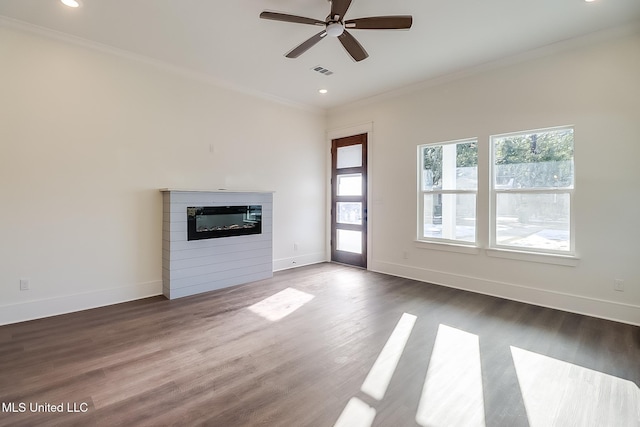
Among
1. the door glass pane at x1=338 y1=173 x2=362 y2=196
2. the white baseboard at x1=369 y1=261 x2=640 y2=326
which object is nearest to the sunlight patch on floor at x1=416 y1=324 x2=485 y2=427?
the white baseboard at x1=369 y1=261 x2=640 y2=326

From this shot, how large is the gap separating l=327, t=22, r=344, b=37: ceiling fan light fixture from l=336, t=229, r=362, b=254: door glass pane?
3.63 meters

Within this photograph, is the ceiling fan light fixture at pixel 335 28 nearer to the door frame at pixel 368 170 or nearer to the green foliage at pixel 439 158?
the green foliage at pixel 439 158

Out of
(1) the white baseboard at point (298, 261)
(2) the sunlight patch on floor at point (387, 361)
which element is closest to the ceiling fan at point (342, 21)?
(2) the sunlight patch on floor at point (387, 361)

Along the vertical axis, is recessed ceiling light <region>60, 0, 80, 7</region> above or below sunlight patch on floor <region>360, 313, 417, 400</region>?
above

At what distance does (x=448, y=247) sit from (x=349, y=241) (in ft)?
6.46

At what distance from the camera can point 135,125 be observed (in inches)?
151

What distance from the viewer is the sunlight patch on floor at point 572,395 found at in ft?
5.87

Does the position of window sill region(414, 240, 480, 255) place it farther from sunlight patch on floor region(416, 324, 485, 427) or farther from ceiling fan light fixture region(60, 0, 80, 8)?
ceiling fan light fixture region(60, 0, 80, 8)

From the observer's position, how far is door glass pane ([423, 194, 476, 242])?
4.32m

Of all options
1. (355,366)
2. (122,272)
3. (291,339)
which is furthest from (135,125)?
(355,366)

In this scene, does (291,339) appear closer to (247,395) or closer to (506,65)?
(247,395)

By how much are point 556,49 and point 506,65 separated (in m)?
0.52

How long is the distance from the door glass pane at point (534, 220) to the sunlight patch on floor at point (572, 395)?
1.76 m

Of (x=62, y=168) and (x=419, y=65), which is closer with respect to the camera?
(x=62, y=168)
